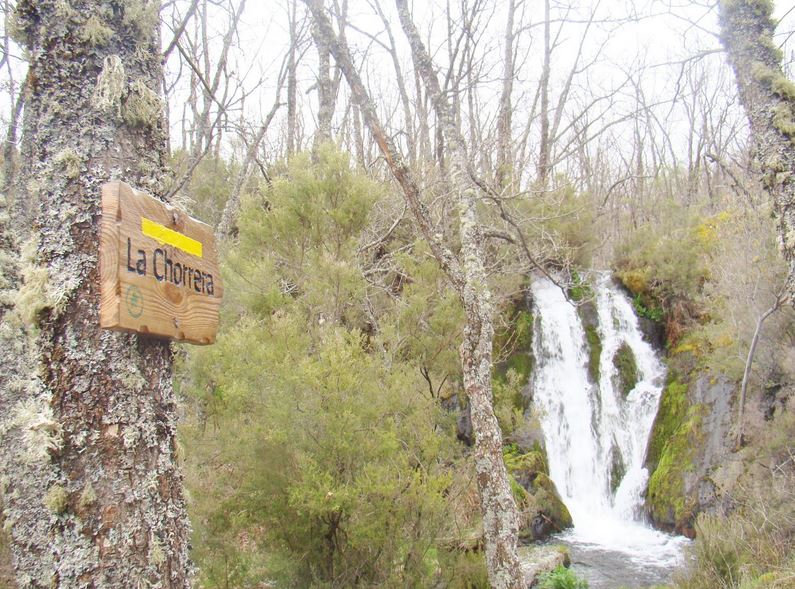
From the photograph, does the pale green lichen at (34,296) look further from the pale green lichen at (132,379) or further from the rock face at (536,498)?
the rock face at (536,498)

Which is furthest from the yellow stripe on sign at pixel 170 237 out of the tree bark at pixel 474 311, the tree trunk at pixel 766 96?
the tree trunk at pixel 766 96

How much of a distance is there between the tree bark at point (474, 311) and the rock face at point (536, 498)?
4.37 m

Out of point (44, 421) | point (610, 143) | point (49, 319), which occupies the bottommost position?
point (44, 421)

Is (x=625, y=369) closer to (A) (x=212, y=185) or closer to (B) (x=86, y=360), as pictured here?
(A) (x=212, y=185)

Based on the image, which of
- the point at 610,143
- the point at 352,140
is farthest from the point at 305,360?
the point at 610,143

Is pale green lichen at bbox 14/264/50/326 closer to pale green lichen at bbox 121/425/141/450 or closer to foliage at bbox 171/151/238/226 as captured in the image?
pale green lichen at bbox 121/425/141/450

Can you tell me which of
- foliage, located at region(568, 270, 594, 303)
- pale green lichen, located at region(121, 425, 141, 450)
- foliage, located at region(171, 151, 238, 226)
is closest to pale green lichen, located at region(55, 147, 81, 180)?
pale green lichen, located at region(121, 425, 141, 450)

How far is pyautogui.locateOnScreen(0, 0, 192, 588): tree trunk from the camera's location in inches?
70.8

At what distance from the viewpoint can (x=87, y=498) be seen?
1.79 m

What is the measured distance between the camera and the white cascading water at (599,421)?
970cm

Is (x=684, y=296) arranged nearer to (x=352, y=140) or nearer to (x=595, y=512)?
(x=595, y=512)

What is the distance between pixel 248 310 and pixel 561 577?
16.4ft

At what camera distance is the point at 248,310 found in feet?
24.4

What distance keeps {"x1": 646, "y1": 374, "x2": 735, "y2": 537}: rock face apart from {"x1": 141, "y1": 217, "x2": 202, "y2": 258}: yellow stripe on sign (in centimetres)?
885
